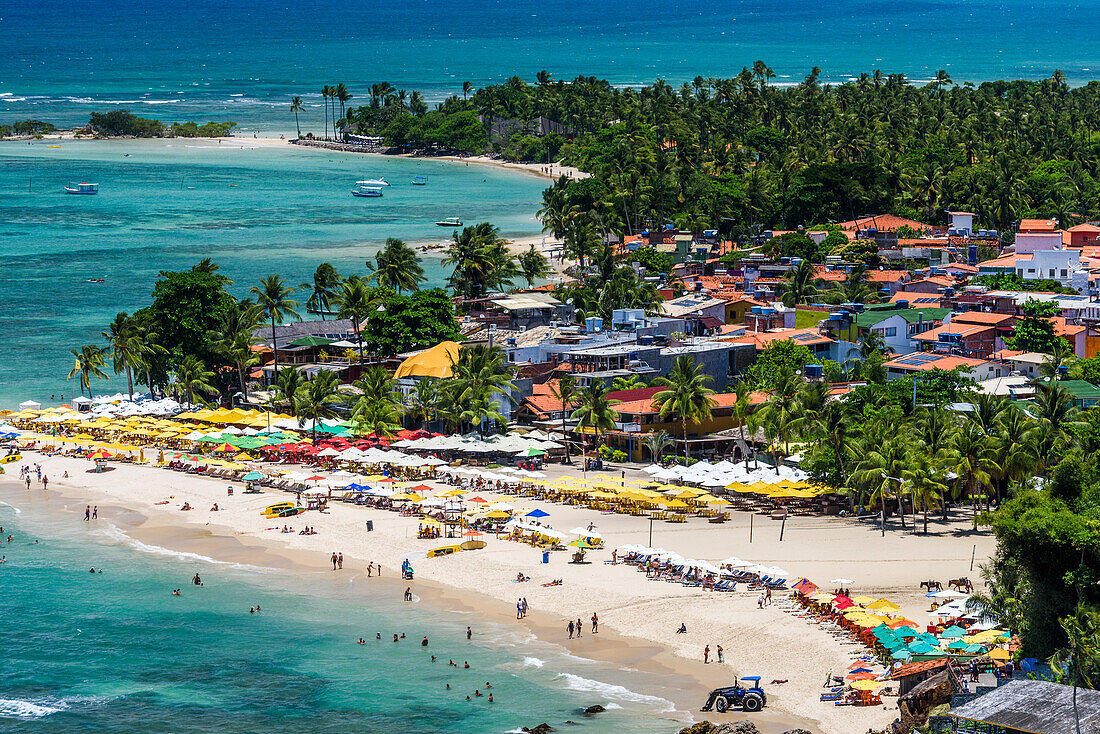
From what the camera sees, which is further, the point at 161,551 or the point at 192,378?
the point at 192,378

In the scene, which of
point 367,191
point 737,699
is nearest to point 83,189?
point 367,191

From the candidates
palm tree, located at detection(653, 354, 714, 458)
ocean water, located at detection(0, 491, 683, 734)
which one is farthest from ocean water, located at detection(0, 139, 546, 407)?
palm tree, located at detection(653, 354, 714, 458)

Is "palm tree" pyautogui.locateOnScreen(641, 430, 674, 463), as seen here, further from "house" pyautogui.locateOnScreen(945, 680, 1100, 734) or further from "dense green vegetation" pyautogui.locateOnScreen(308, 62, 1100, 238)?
"dense green vegetation" pyautogui.locateOnScreen(308, 62, 1100, 238)

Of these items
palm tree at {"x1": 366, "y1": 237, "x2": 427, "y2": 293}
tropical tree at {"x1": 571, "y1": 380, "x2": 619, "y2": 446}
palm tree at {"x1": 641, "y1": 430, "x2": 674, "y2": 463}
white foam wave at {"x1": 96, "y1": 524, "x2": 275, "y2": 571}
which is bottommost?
white foam wave at {"x1": 96, "y1": 524, "x2": 275, "y2": 571}

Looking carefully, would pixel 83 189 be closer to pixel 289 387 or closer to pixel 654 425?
pixel 289 387

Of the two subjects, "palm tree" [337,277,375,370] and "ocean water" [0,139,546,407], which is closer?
"palm tree" [337,277,375,370]

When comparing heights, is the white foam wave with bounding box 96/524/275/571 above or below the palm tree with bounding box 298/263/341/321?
below

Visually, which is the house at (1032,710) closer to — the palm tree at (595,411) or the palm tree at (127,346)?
the palm tree at (595,411)
